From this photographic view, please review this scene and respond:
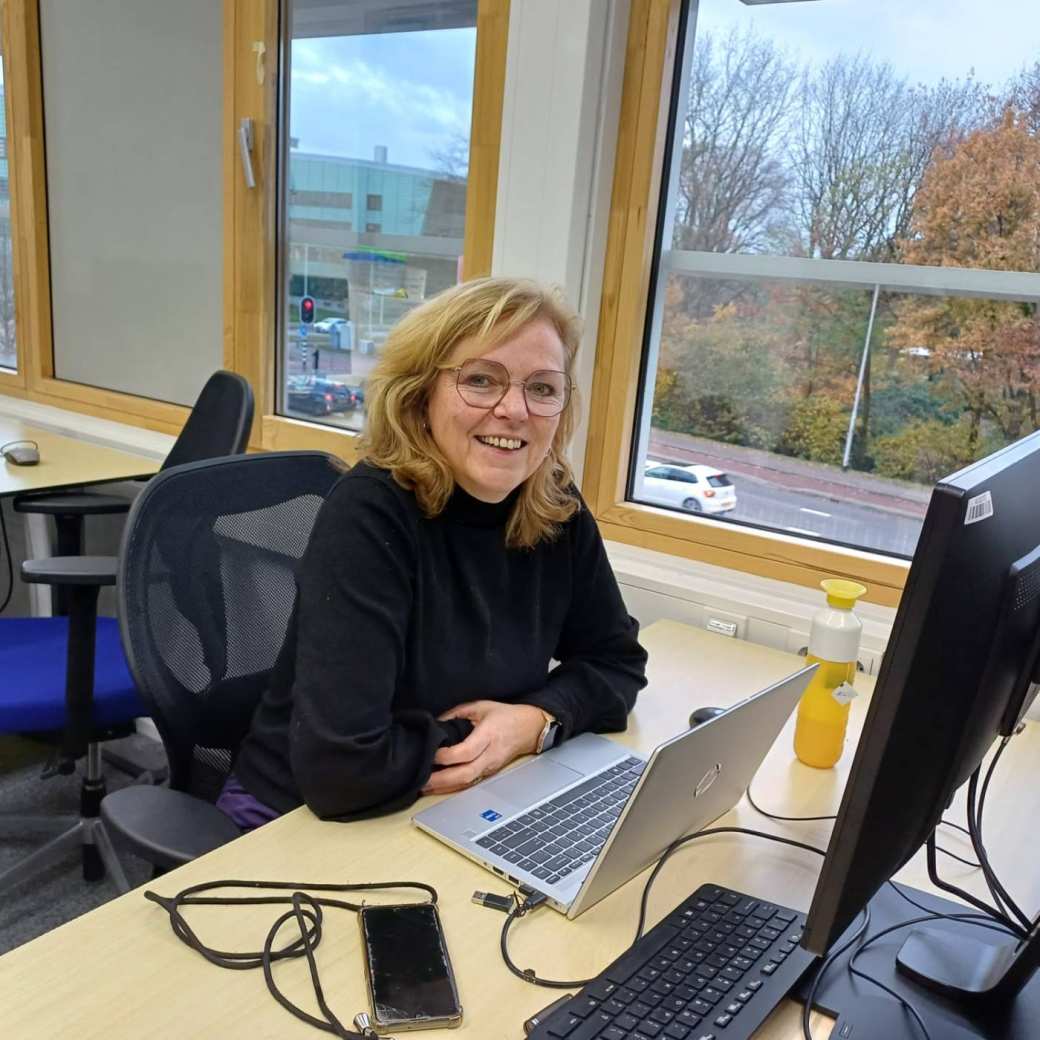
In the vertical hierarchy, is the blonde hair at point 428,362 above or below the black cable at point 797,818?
above

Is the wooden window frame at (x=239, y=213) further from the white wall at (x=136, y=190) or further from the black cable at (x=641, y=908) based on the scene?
the black cable at (x=641, y=908)

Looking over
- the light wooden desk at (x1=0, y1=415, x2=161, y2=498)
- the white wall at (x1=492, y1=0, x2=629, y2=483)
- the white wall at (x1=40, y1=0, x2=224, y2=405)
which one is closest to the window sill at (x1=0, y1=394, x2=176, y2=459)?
the light wooden desk at (x1=0, y1=415, x2=161, y2=498)

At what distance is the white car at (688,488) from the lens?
6.56ft

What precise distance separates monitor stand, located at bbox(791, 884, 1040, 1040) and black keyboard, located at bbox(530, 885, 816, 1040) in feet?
0.13

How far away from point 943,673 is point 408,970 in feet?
1.67

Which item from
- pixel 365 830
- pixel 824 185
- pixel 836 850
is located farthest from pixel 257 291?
pixel 836 850

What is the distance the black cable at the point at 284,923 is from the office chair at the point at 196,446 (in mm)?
1285

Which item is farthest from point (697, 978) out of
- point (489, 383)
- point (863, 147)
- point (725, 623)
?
point (863, 147)

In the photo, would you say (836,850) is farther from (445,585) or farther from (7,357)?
(7,357)

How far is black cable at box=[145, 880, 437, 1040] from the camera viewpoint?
76 cm

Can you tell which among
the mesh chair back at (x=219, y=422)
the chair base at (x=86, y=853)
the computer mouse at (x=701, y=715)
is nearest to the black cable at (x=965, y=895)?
the computer mouse at (x=701, y=715)

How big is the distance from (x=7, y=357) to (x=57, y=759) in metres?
1.69

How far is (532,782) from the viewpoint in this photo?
3.78 feet

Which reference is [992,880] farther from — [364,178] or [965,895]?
[364,178]
